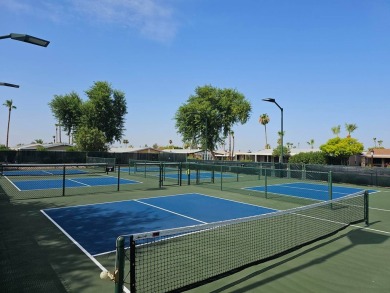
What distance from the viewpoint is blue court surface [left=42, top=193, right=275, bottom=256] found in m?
9.31

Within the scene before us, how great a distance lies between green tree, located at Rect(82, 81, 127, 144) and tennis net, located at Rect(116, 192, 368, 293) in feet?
173

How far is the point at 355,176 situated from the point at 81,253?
2479 centimetres

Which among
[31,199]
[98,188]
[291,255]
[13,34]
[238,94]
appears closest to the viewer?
[291,255]

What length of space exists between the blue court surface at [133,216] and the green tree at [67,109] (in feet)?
185

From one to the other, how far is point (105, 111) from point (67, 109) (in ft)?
43.6

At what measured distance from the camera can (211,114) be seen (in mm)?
56344

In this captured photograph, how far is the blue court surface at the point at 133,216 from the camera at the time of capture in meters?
9.31

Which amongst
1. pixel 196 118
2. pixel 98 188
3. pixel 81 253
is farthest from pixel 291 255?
pixel 196 118

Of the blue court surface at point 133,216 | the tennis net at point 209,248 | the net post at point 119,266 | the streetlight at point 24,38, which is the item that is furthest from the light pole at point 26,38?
the net post at point 119,266

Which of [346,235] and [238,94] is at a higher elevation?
[238,94]

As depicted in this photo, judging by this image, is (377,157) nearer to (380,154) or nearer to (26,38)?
(380,154)

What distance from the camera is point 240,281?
236 inches

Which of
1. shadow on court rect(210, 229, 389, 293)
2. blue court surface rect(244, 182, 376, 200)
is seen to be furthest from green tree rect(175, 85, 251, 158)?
shadow on court rect(210, 229, 389, 293)

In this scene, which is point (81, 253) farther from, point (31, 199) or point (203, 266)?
point (31, 199)
